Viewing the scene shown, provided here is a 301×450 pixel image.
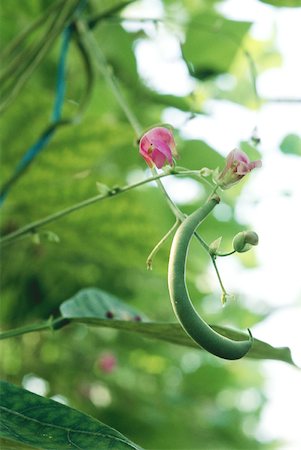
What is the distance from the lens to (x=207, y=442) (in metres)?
1.40

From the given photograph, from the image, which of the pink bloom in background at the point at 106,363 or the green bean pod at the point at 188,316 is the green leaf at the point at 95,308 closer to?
the green bean pod at the point at 188,316

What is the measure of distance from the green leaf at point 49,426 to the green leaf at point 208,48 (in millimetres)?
751

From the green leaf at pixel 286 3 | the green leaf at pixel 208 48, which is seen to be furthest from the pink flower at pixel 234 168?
the green leaf at pixel 208 48

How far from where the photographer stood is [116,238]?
109 centimetres

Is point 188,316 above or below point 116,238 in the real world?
above

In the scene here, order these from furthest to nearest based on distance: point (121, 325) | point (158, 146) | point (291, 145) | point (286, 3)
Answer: point (291, 145)
point (286, 3)
point (121, 325)
point (158, 146)

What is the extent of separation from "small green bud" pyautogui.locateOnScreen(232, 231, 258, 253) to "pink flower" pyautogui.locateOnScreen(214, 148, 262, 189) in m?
0.04

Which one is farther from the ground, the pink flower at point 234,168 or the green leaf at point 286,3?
the pink flower at point 234,168

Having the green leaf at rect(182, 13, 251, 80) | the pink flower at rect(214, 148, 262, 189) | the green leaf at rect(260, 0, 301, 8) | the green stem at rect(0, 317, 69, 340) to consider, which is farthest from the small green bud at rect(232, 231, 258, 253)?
the green leaf at rect(182, 13, 251, 80)

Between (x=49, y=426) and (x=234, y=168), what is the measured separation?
0.69ft

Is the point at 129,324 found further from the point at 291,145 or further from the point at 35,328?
the point at 291,145

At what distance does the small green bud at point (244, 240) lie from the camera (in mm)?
441

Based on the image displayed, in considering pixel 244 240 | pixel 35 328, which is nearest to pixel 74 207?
pixel 35 328

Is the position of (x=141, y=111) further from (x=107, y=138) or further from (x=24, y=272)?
(x=24, y=272)
